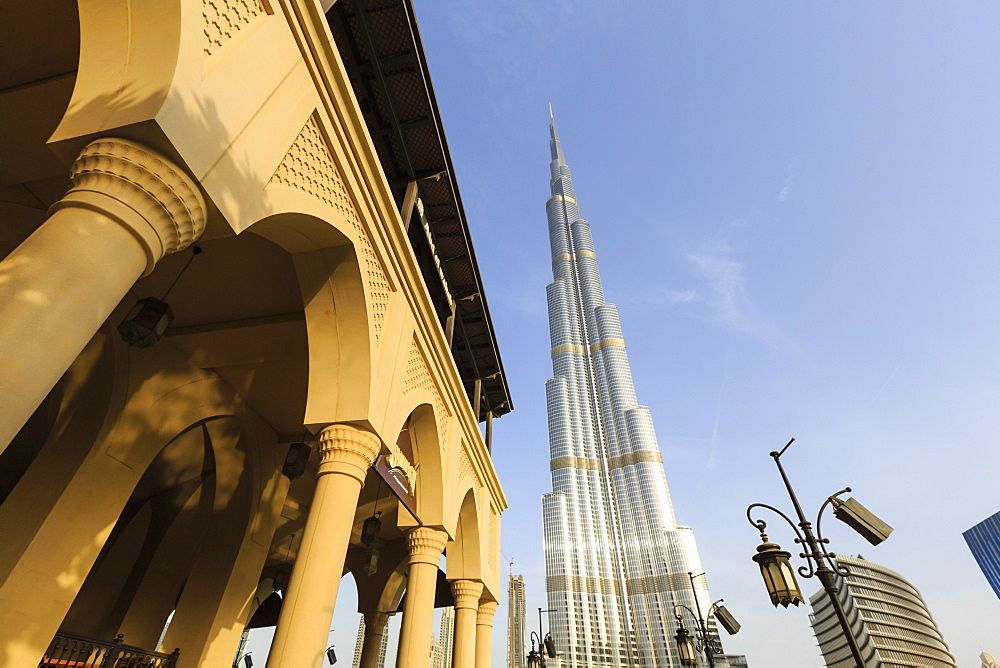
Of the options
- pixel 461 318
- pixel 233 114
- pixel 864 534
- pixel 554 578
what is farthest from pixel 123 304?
pixel 554 578

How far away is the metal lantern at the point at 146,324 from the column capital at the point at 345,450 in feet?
6.46

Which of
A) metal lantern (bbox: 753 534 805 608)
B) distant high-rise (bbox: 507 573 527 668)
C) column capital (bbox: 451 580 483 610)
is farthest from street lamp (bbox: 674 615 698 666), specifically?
distant high-rise (bbox: 507 573 527 668)

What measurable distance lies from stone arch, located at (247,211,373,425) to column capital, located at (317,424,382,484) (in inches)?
5.6

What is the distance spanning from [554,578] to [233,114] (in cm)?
10844

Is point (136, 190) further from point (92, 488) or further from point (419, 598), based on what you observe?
point (419, 598)

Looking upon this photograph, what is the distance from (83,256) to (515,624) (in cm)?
6044

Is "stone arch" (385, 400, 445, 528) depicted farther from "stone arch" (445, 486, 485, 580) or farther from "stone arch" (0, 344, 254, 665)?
"stone arch" (0, 344, 254, 665)

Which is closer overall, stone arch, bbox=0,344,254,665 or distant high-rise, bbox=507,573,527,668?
stone arch, bbox=0,344,254,665

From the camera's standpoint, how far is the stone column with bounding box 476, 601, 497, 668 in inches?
447

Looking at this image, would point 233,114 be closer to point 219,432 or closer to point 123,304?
point 123,304

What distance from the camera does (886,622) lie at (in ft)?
242

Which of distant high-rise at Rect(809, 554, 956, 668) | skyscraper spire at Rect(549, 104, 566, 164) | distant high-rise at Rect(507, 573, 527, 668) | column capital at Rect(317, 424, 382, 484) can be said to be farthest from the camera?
skyscraper spire at Rect(549, 104, 566, 164)

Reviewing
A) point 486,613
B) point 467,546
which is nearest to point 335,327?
point 467,546

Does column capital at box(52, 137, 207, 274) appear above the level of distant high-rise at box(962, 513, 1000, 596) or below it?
below
